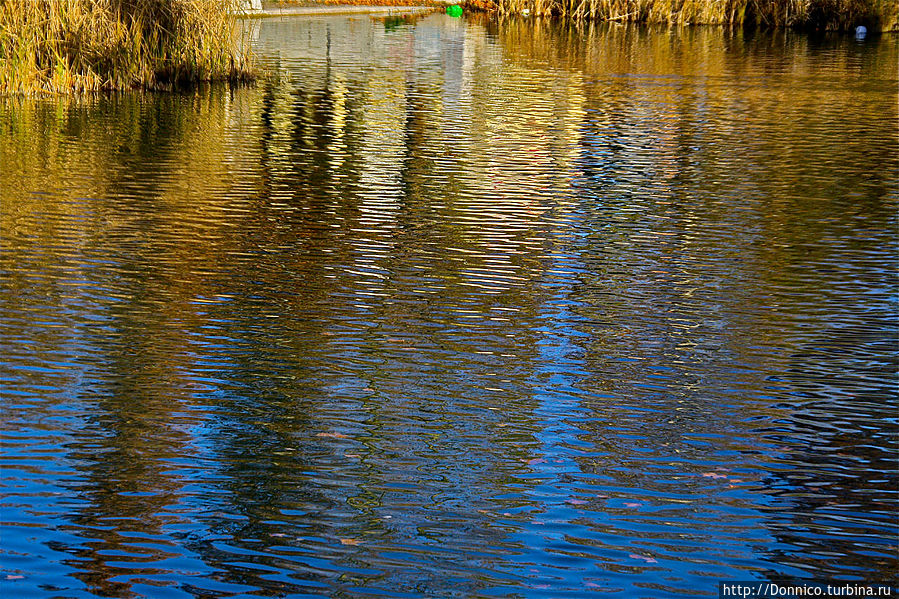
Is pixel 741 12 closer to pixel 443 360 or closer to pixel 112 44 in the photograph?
pixel 112 44

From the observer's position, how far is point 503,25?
31.9 meters

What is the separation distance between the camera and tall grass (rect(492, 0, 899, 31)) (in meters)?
28.8

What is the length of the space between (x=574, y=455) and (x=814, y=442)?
117 cm

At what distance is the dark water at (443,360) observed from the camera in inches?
176

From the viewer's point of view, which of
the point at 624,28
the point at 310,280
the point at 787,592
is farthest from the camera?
the point at 624,28

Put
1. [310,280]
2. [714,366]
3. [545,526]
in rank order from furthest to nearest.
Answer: [310,280] → [714,366] → [545,526]

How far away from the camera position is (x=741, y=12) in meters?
31.2

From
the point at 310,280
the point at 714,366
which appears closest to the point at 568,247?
the point at 310,280

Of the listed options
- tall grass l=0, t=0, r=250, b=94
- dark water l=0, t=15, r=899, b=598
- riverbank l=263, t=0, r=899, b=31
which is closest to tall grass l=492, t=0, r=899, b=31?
riverbank l=263, t=0, r=899, b=31

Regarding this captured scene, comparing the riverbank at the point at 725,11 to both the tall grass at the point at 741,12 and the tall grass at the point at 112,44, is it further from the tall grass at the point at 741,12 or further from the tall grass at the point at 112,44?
the tall grass at the point at 112,44

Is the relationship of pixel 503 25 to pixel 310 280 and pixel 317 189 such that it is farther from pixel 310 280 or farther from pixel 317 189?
pixel 310 280

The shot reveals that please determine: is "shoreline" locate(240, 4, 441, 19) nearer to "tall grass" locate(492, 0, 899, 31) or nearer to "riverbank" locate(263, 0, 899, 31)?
"riverbank" locate(263, 0, 899, 31)

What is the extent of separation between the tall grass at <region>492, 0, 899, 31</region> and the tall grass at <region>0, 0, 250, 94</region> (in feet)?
55.1

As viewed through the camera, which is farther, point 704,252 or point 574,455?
point 704,252
